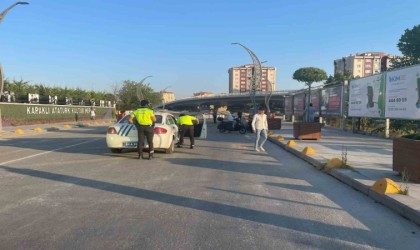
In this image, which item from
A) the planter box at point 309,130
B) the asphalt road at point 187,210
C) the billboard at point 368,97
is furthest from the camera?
the billboard at point 368,97

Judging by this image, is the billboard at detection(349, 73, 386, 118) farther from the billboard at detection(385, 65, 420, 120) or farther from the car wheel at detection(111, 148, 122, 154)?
the car wheel at detection(111, 148, 122, 154)

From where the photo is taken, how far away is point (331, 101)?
2623 centimetres

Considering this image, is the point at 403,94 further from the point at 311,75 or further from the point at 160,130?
the point at 311,75

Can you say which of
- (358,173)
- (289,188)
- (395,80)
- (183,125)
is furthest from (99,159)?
(395,80)

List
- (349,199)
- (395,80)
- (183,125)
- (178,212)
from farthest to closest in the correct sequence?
1. (395,80)
2. (183,125)
3. (349,199)
4. (178,212)

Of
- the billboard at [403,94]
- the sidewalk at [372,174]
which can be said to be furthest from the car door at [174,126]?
the billboard at [403,94]

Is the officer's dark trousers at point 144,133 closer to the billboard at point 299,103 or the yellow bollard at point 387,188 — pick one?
the yellow bollard at point 387,188

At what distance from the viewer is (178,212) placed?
560 centimetres

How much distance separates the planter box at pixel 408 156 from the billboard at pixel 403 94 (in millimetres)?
8464

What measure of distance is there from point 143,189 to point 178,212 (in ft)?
5.64

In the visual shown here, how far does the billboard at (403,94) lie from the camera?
15.6 m

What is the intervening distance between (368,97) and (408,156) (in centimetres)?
1362

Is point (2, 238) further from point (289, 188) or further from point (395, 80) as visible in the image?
point (395, 80)

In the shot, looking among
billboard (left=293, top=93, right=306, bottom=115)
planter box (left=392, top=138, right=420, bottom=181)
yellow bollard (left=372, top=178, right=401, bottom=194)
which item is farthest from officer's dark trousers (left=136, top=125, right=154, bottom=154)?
billboard (left=293, top=93, right=306, bottom=115)
